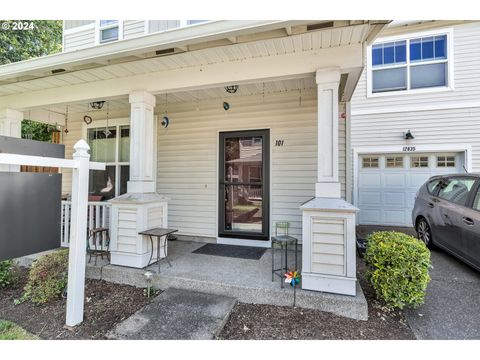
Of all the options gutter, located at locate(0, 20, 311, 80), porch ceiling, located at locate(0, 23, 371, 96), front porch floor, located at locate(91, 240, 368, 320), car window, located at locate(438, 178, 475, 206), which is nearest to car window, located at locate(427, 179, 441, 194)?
car window, located at locate(438, 178, 475, 206)

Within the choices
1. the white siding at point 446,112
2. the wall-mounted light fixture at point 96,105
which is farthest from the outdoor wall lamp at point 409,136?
the wall-mounted light fixture at point 96,105

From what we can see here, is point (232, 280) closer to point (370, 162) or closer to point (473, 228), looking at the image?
point (473, 228)

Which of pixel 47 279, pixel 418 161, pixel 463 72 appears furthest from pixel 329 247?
pixel 463 72

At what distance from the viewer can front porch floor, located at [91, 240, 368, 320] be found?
2586mm

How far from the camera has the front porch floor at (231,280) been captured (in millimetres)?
2588

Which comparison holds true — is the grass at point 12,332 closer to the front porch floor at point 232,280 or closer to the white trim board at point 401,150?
the front porch floor at point 232,280

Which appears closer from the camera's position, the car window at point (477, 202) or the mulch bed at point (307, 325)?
the mulch bed at point (307, 325)

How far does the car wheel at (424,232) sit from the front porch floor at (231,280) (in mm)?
2341

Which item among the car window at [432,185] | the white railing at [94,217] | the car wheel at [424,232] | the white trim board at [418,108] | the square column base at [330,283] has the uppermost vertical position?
the white trim board at [418,108]

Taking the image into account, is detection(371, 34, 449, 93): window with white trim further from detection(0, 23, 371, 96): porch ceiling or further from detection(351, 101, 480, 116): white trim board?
detection(0, 23, 371, 96): porch ceiling

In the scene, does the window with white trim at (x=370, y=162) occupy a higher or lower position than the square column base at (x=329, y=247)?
higher

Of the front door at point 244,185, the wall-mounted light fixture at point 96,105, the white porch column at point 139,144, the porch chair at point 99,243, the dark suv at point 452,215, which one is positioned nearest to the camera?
the dark suv at point 452,215

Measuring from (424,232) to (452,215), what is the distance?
0.97 meters

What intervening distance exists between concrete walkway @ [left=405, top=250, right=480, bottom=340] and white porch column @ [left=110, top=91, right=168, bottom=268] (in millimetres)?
3283
